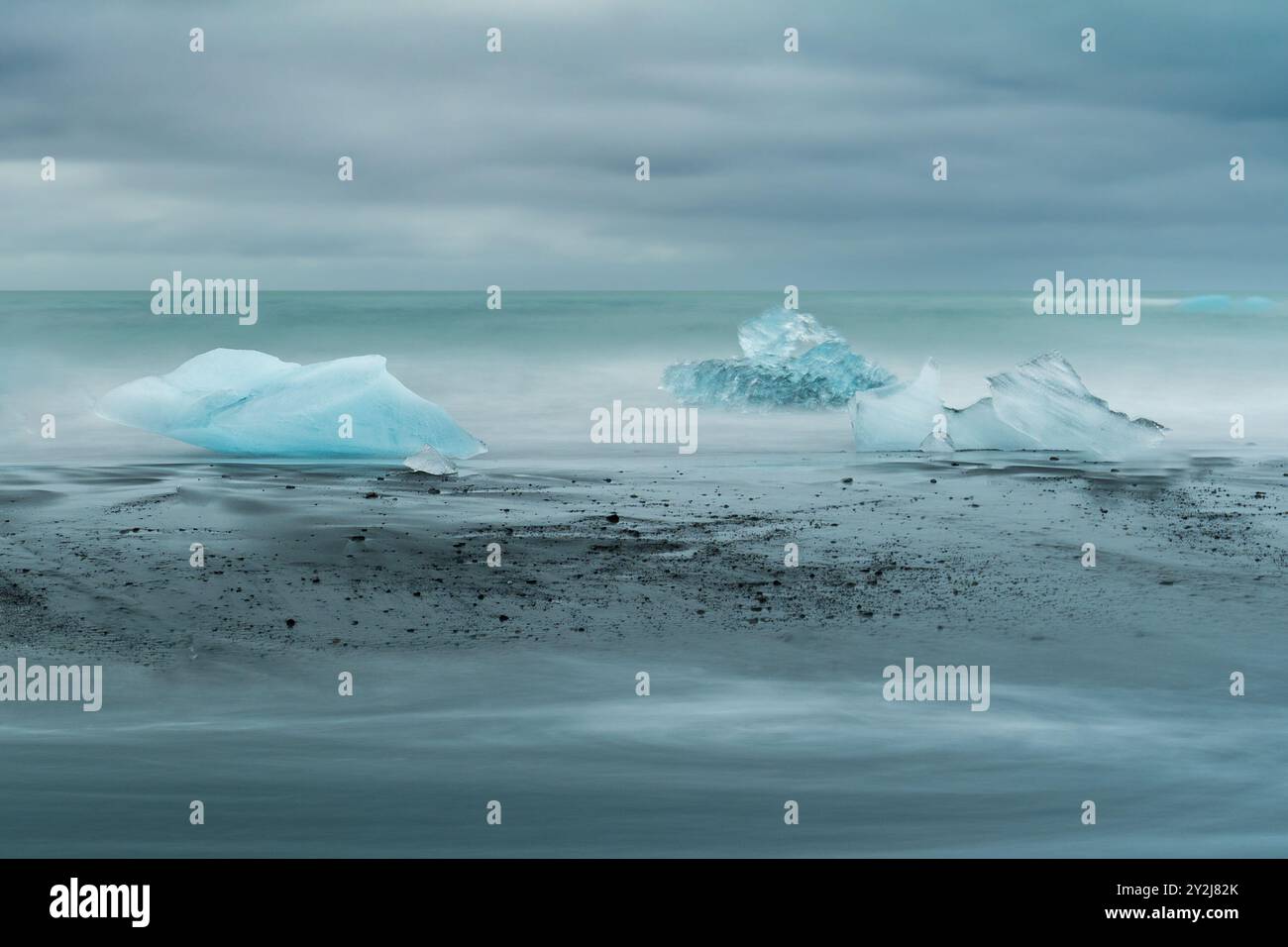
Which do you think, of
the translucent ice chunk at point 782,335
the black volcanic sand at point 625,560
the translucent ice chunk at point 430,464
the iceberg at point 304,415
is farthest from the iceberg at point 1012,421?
the translucent ice chunk at point 782,335

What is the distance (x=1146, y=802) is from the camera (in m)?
4.86

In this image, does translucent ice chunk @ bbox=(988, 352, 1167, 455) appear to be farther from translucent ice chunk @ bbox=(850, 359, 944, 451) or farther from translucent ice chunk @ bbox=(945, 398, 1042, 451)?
translucent ice chunk @ bbox=(850, 359, 944, 451)

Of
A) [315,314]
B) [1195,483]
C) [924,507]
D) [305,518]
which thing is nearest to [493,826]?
[305,518]

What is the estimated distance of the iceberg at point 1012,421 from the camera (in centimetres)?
1372

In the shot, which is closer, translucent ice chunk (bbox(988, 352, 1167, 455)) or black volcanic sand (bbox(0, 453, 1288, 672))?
black volcanic sand (bbox(0, 453, 1288, 672))

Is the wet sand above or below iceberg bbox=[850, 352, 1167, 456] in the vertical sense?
below

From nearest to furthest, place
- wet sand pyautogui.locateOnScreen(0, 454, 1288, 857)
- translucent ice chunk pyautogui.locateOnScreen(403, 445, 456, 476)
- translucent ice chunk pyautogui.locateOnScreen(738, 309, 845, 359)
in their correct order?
1. wet sand pyautogui.locateOnScreen(0, 454, 1288, 857)
2. translucent ice chunk pyautogui.locateOnScreen(403, 445, 456, 476)
3. translucent ice chunk pyautogui.locateOnScreen(738, 309, 845, 359)

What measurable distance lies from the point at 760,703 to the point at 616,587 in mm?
2151

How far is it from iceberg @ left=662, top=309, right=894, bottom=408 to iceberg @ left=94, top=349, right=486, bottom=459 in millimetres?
5427

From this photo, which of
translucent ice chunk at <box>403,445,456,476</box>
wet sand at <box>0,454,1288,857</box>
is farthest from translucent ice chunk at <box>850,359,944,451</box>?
translucent ice chunk at <box>403,445,456,476</box>

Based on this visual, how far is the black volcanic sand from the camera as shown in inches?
283

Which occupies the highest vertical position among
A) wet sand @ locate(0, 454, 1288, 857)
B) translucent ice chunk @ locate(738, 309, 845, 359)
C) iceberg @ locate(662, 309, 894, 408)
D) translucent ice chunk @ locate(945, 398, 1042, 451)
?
translucent ice chunk @ locate(738, 309, 845, 359)

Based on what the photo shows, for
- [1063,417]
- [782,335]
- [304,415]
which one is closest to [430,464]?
[304,415]

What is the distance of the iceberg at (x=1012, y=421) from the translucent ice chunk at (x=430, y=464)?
4.37 metres
